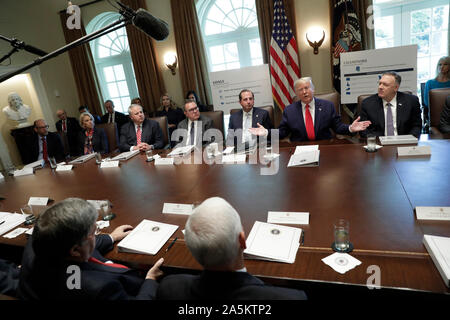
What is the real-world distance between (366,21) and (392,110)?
8.75 feet

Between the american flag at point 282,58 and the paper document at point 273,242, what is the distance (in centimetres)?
402

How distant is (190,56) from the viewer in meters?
5.81

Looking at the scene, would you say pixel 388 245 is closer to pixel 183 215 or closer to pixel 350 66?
pixel 183 215

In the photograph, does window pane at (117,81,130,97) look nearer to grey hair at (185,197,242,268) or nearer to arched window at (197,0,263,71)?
arched window at (197,0,263,71)

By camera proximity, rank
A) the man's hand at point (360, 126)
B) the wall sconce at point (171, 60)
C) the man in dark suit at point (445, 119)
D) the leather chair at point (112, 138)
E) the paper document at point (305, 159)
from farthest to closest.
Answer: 1. the wall sconce at point (171, 60)
2. the leather chair at point (112, 138)
3. the man in dark suit at point (445, 119)
4. the man's hand at point (360, 126)
5. the paper document at point (305, 159)

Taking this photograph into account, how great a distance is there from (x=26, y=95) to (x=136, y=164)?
5890 mm

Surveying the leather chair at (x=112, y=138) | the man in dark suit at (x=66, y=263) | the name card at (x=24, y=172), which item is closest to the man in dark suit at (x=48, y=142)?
the leather chair at (x=112, y=138)

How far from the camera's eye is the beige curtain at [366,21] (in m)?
4.61

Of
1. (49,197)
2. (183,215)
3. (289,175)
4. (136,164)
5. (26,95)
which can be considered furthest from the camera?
(26,95)

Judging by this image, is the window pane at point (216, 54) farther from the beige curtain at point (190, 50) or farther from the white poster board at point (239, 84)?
the white poster board at point (239, 84)

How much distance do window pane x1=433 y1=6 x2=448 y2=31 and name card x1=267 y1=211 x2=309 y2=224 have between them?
5.39 metres

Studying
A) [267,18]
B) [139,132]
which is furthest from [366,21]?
[139,132]

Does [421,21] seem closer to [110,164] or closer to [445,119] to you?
[445,119]
